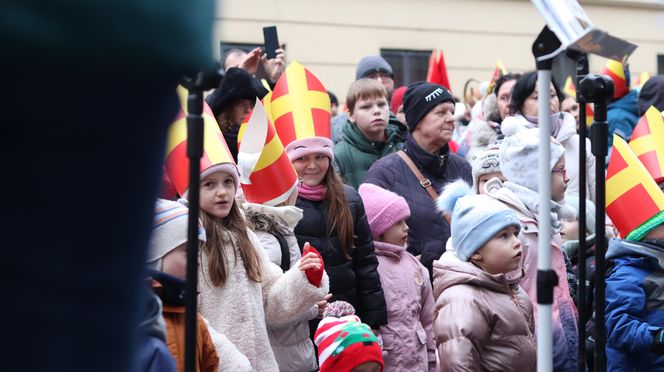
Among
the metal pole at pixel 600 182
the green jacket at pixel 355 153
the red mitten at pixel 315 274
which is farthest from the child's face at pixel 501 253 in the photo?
the green jacket at pixel 355 153

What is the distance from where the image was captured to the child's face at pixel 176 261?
3.09 meters

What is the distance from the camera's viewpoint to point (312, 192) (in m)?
4.90

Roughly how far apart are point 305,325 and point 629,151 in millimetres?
1691

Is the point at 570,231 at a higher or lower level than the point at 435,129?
lower

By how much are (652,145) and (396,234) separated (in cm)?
142

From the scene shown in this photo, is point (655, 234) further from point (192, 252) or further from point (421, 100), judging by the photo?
point (192, 252)

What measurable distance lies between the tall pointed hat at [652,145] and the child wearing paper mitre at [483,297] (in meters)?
1.20

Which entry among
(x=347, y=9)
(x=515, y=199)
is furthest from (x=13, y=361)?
(x=347, y=9)

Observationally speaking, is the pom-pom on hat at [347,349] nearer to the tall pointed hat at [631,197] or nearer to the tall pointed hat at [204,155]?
the tall pointed hat at [204,155]

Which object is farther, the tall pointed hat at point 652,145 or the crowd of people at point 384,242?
the tall pointed hat at point 652,145

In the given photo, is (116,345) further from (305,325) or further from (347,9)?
(347,9)

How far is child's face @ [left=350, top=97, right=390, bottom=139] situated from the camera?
20.1 ft

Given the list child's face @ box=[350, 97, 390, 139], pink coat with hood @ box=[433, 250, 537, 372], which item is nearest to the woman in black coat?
pink coat with hood @ box=[433, 250, 537, 372]

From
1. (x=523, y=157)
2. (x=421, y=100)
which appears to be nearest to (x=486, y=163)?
(x=523, y=157)
